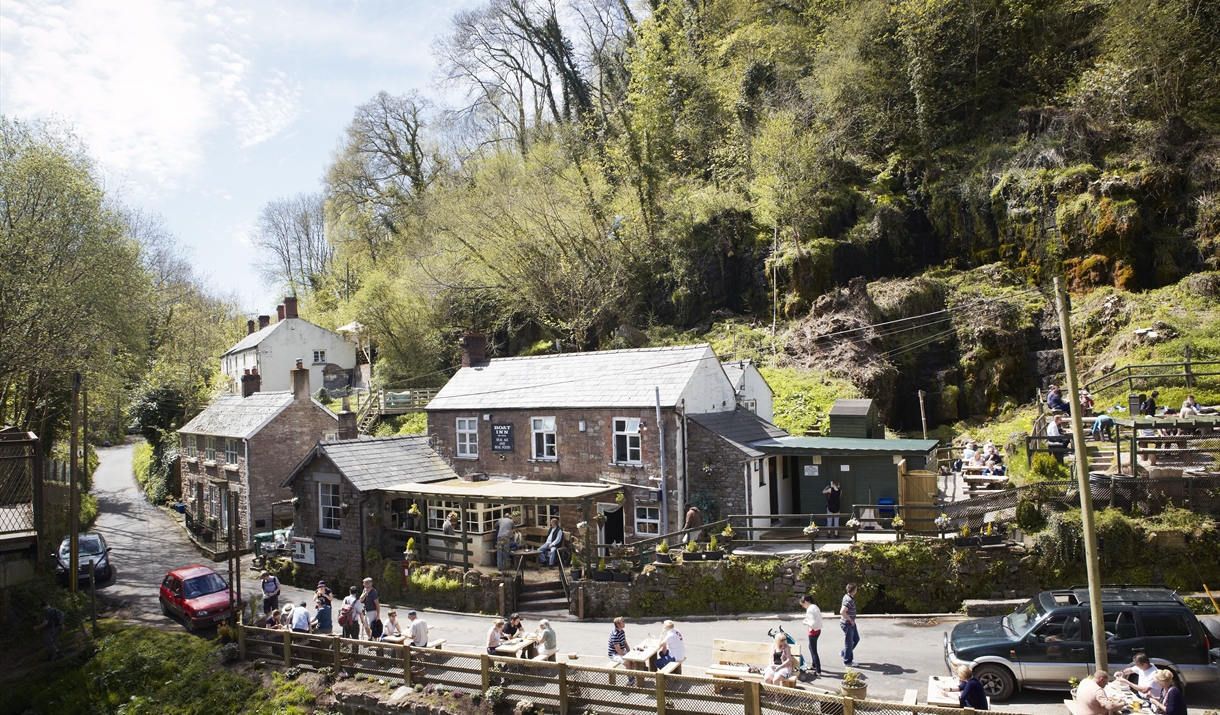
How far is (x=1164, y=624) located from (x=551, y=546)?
13.9 metres

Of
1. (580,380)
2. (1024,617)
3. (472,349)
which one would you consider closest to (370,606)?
(580,380)

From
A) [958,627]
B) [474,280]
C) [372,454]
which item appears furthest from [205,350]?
[958,627]

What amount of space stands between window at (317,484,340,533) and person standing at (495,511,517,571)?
5.92 meters

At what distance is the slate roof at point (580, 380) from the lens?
21891mm

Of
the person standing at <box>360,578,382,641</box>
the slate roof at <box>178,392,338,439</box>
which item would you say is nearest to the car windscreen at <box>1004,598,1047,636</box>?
the person standing at <box>360,578,382,641</box>

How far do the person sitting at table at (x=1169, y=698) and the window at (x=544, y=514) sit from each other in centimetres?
1575

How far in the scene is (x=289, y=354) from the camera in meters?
48.2

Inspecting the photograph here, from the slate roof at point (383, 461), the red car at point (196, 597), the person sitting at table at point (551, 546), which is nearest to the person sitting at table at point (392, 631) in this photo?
the person sitting at table at point (551, 546)

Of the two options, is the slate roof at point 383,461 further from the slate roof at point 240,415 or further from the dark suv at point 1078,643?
the dark suv at point 1078,643

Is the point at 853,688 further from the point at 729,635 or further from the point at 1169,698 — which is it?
the point at 729,635

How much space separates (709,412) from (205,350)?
40731 millimetres

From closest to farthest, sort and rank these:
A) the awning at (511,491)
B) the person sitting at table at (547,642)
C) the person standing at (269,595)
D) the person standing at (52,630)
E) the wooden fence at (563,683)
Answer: the wooden fence at (563,683) → the person sitting at table at (547,642) → the person standing at (52,630) → the person standing at (269,595) → the awning at (511,491)

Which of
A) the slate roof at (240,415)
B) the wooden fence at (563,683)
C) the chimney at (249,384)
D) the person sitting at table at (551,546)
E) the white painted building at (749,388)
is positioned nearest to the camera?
the wooden fence at (563,683)

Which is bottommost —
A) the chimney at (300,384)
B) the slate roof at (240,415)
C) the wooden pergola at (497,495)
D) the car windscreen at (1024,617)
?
the car windscreen at (1024,617)
